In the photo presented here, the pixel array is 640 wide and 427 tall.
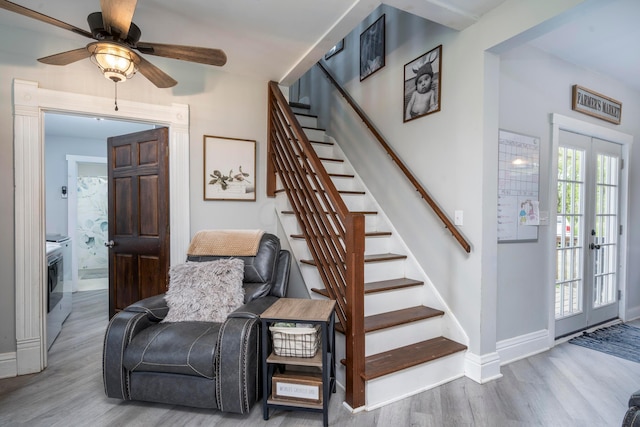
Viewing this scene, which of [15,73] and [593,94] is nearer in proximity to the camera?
[15,73]

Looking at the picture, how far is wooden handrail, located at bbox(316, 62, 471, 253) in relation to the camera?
7.77ft

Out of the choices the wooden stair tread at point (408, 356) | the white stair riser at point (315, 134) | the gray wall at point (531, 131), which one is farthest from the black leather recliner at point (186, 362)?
the white stair riser at point (315, 134)

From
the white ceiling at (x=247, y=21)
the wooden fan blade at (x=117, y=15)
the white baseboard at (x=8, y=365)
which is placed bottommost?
the white baseboard at (x=8, y=365)

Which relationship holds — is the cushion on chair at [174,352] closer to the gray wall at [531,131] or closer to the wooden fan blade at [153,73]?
the wooden fan blade at [153,73]

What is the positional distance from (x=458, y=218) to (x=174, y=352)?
210 centimetres

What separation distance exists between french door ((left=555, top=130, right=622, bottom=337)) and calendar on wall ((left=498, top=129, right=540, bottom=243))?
0.49m

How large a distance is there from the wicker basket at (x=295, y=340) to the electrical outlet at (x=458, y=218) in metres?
1.32

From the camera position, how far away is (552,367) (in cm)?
253

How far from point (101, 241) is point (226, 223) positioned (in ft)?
13.5

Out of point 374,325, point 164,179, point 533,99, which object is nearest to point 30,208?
point 164,179

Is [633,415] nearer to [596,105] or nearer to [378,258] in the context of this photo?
[378,258]

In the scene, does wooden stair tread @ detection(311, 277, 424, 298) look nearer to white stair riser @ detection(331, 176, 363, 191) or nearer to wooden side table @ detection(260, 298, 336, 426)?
wooden side table @ detection(260, 298, 336, 426)

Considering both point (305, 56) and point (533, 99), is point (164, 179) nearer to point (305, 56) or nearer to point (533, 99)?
point (305, 56)

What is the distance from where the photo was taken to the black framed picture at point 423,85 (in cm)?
259
